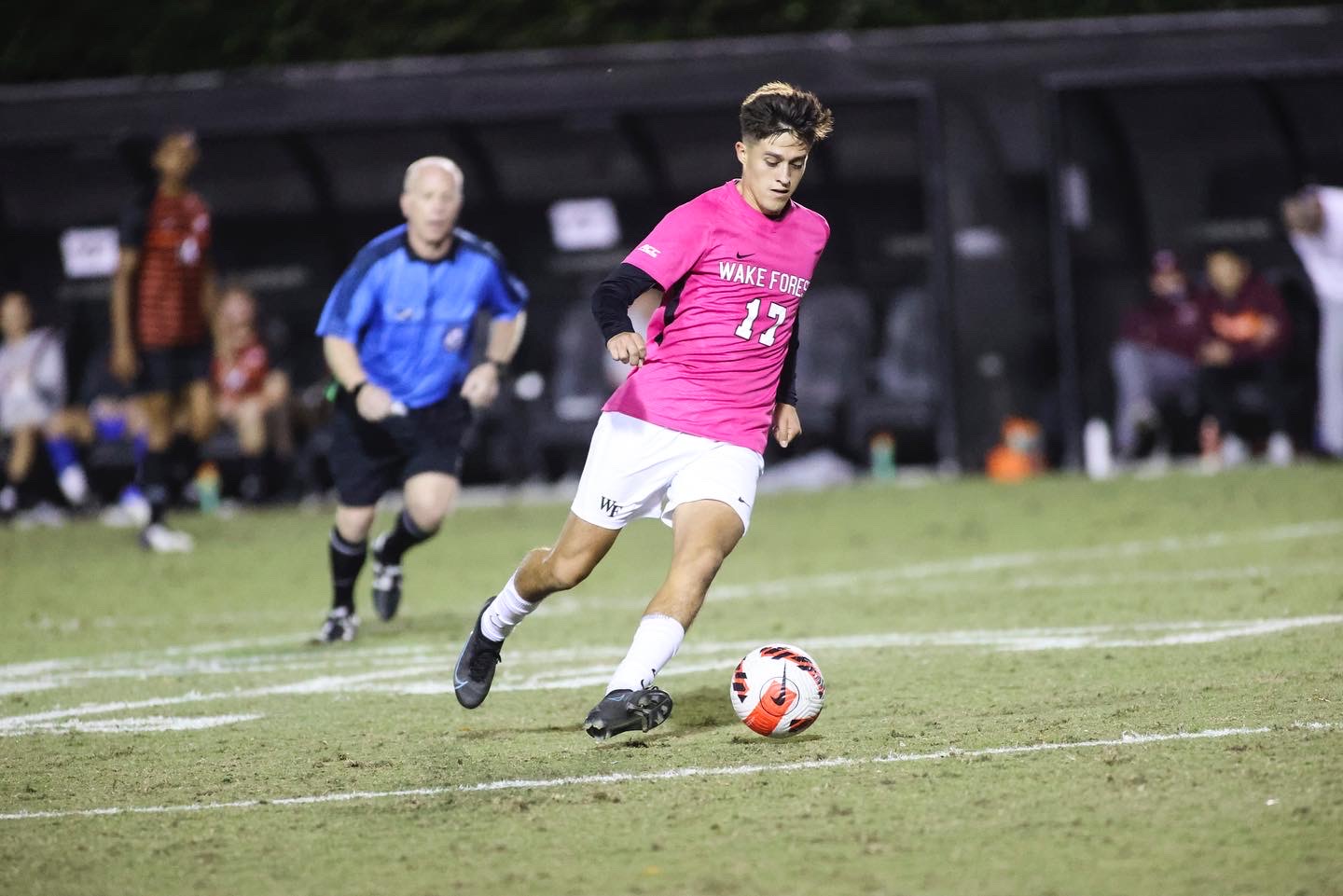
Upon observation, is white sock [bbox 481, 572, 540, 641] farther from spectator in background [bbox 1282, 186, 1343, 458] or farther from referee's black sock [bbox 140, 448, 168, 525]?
spectator in background [bbox 1282, 186, 1343, 458]

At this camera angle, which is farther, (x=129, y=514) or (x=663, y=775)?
(x=129, y=514)

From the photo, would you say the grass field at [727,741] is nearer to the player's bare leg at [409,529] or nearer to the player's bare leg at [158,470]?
the player's bare leg at [409,529]

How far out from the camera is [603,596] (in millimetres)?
10367

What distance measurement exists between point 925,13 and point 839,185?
5.90ft

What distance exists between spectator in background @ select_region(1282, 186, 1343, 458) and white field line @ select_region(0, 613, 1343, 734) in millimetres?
9017

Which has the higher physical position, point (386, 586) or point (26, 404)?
point (26, 404)

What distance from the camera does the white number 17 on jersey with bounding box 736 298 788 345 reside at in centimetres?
607

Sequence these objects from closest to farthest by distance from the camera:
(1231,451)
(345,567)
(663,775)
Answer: (663,775), (345,567), (1231,451)

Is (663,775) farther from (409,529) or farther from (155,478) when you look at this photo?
(155,478)

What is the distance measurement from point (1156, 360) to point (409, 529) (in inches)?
390

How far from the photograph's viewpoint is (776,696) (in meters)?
5.70

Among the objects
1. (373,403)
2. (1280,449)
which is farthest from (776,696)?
(1280,449)

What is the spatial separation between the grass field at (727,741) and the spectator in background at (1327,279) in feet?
17.8

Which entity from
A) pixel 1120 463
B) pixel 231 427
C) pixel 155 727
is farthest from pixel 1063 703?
pixel 231 427
